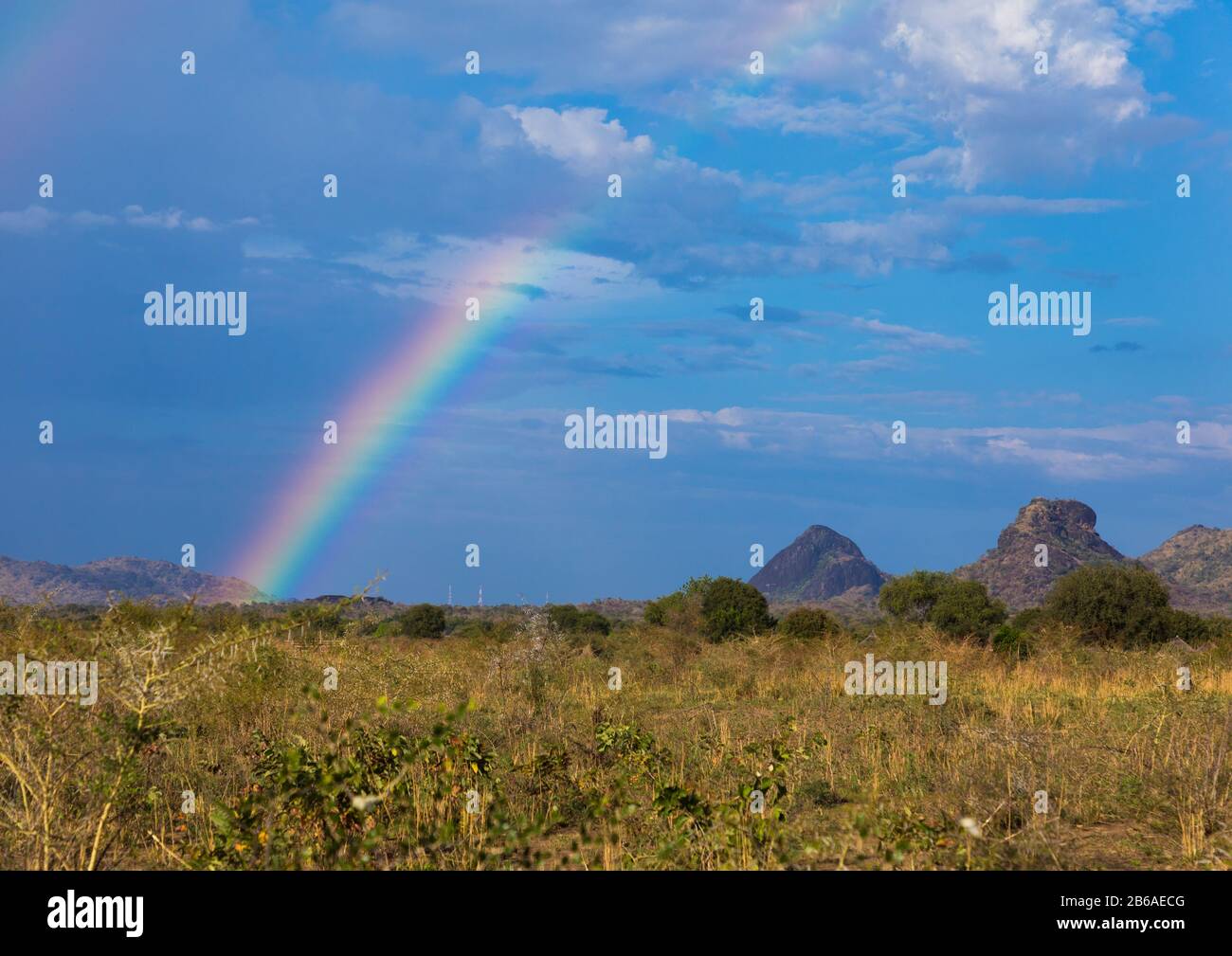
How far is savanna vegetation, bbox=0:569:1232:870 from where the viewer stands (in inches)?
236

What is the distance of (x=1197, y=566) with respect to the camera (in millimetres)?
85625

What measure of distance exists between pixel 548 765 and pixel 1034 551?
7927cm

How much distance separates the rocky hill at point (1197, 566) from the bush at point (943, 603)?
1267 inches

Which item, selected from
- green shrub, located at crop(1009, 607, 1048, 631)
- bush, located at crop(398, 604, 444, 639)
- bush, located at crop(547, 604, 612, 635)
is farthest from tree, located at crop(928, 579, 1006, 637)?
bush, located at crop(398, 604, 444, 639)

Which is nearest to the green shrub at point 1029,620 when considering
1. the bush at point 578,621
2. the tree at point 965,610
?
the tree at point 965,610

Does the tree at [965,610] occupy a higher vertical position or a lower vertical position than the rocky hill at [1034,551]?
lower

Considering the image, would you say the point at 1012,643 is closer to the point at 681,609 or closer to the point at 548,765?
the point at 681,609

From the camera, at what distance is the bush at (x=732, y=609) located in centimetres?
3462

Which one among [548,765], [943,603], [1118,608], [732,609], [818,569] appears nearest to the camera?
[548,765]

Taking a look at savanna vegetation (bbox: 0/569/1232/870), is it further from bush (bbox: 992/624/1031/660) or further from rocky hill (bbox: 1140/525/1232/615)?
rocky hill (bbox: 1140/525/1232/615)

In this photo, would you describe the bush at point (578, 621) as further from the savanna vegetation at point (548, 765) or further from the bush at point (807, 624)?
the savanna vegetation at point (548, 765)

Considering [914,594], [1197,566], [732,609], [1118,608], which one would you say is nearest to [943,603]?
[914,594]

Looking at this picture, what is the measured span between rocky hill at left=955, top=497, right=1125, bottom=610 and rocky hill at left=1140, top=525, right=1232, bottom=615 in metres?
3.86
